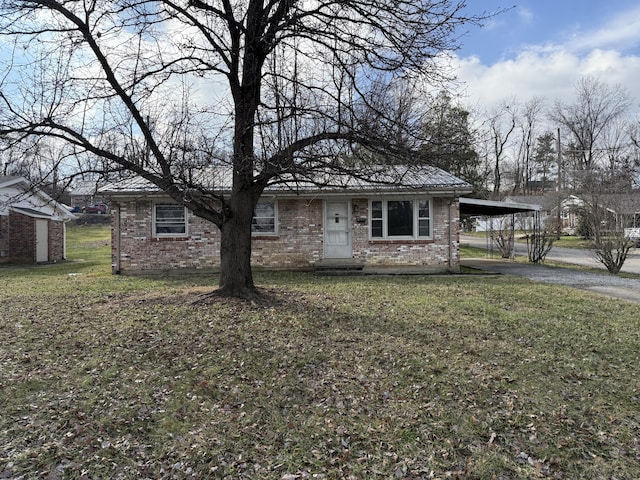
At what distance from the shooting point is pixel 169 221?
1352 cm

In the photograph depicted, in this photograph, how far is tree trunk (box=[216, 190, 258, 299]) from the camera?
8.17 metres

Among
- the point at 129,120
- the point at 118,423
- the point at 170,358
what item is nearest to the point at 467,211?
the point at 129,120

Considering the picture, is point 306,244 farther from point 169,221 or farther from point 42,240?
point 42,240

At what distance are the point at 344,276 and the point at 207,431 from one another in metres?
9.18

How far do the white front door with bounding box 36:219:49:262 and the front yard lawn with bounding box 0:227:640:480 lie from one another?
46.9 ft

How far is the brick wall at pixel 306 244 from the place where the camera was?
13.5 meters

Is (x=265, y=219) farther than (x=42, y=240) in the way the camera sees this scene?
No

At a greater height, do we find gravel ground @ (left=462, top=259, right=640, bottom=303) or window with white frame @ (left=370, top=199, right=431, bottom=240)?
window with white frame @ (left=370, top=199, right=431, bottom=240)

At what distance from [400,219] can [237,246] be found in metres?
7.06

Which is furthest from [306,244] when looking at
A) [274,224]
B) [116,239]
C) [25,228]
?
[25,228]

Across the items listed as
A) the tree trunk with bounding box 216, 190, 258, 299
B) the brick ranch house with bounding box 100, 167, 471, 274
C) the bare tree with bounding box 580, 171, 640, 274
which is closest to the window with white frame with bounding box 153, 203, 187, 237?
the brick ranch house with bounding box 100, 167, 471, 274

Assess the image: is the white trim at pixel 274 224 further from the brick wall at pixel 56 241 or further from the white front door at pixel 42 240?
the brick wall at pixel 56 241

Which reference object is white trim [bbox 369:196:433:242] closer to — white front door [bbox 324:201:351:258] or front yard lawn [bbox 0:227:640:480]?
white front door [bbox 324:201:351:258]

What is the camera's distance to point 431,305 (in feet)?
26.4
